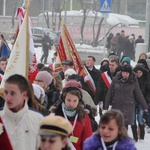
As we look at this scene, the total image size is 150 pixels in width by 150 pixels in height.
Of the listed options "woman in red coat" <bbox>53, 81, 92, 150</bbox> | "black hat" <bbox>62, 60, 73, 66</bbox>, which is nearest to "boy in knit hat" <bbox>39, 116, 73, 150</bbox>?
"woman in red coat" <bbox>53, 81, 92, 150</bbox>

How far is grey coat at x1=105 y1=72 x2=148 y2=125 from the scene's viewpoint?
1130cm

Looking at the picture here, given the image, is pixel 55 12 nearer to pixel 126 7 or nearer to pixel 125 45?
pixel 126 7

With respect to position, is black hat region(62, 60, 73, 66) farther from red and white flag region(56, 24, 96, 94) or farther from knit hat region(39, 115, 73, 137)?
knit hat region(39, 115, 73, 137)

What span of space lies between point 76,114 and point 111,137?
1288 millimetres

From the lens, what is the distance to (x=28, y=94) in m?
5.62

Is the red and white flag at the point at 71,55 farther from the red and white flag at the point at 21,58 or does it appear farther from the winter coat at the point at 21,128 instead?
the winter coat at the point at 21,128

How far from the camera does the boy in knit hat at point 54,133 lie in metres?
4.24

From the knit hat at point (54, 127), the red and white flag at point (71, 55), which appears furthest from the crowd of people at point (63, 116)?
the red and white flag at point (71, 55)

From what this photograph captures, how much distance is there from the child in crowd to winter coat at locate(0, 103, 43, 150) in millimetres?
531

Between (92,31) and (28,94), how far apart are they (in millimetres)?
50922

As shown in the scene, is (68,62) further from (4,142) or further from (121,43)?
(121,43)

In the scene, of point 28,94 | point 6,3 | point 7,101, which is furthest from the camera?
point 6,3

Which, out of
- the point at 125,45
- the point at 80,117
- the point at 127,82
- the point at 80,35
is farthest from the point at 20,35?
the point at 80,35

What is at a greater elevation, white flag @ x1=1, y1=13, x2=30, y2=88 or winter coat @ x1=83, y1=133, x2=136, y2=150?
white flag @ x1=1, y1=13, x2=30, y2=88
